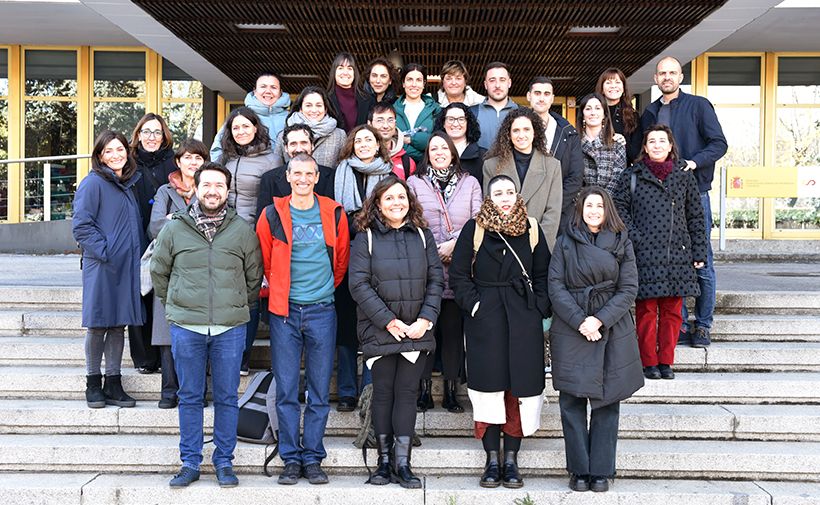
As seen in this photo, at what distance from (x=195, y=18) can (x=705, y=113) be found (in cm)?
814

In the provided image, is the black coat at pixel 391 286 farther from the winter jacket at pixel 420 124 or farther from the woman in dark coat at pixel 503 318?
the winter jacket at pixel 420 124

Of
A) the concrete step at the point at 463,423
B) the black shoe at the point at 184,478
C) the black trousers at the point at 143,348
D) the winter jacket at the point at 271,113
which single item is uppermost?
the winter jacket at the point at 271,113

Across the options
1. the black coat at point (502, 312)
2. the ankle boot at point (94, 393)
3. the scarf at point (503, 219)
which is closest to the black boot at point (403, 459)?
the black coat at point (502, 312)

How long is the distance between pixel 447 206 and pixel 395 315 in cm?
90

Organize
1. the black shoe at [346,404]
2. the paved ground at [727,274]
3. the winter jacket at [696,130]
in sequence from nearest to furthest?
1. the black shoe at [346,404]
2. the winter jacket at [696,130]
3. the paved ground at [727,274]

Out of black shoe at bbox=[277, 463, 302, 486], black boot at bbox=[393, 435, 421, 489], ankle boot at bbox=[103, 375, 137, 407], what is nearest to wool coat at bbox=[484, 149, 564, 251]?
black boot at bbox=[393, 435, 421, 489]

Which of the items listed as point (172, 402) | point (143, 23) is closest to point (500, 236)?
point (172, 402)

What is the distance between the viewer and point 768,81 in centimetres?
1634

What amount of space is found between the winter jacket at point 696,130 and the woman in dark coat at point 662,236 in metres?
0.40

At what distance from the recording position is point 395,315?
15.1ft

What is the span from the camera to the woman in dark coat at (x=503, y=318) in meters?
4.62

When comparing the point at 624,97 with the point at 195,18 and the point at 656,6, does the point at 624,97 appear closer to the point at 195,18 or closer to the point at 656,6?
the point at 656,6

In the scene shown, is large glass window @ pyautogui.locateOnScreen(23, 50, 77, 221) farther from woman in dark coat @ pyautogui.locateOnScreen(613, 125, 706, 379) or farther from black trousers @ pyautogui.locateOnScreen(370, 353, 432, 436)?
woman in dark coat @ pyautogui.locateOnScreen(613, 125, 706, 379)

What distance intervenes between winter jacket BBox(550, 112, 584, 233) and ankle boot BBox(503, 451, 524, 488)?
154 centimetres
